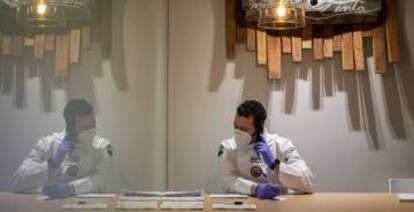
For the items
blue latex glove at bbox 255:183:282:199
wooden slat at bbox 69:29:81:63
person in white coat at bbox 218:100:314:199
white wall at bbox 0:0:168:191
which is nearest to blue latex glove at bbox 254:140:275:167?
person in white coat at bbox 218:100:314:199

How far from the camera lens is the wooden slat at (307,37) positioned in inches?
133

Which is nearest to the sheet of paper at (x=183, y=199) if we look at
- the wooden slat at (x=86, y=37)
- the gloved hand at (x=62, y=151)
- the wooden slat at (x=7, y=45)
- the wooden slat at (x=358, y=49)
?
the gloved hand at (x=62, y=151)

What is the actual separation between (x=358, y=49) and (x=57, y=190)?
289 centimetres

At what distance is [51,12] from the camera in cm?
81

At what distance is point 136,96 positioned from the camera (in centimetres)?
201

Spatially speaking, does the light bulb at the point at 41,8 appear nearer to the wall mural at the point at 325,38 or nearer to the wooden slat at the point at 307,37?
the wall mural at the point at 325,38

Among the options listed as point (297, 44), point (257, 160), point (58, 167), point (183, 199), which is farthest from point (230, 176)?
point (58, 167)

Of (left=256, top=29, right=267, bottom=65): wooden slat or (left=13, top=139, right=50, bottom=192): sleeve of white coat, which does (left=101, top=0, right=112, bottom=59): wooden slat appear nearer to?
(left=13, top=139, right=50, bottom=192): sleeve of white coat

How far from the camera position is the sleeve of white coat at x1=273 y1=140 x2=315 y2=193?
105 inches

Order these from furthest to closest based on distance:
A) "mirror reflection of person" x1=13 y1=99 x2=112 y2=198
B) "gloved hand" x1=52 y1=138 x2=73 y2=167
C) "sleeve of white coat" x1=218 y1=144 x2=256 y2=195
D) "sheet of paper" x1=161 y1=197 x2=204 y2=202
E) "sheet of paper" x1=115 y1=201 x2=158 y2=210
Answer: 1. "sleeve of white coat" x1=218 y1=144 x2=256 y2=195
2. "sheet of paper" x1=161 y1=197 x2=204 y2=202
3. "sheet of paper" x1=115 y1=201 x2=158 y2=210
4. "gloved hand" x1=52 y1=138 x2=73 y2=167
5. "mirror reflection of person" x1=13 y1=99 x2=112 y2=198

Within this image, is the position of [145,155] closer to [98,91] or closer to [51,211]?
[98,91]

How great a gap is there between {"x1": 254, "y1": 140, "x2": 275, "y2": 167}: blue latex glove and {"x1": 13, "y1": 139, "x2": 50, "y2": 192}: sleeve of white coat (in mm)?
2121

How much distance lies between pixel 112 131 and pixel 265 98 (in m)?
2.17

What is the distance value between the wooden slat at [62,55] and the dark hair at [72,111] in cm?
6
